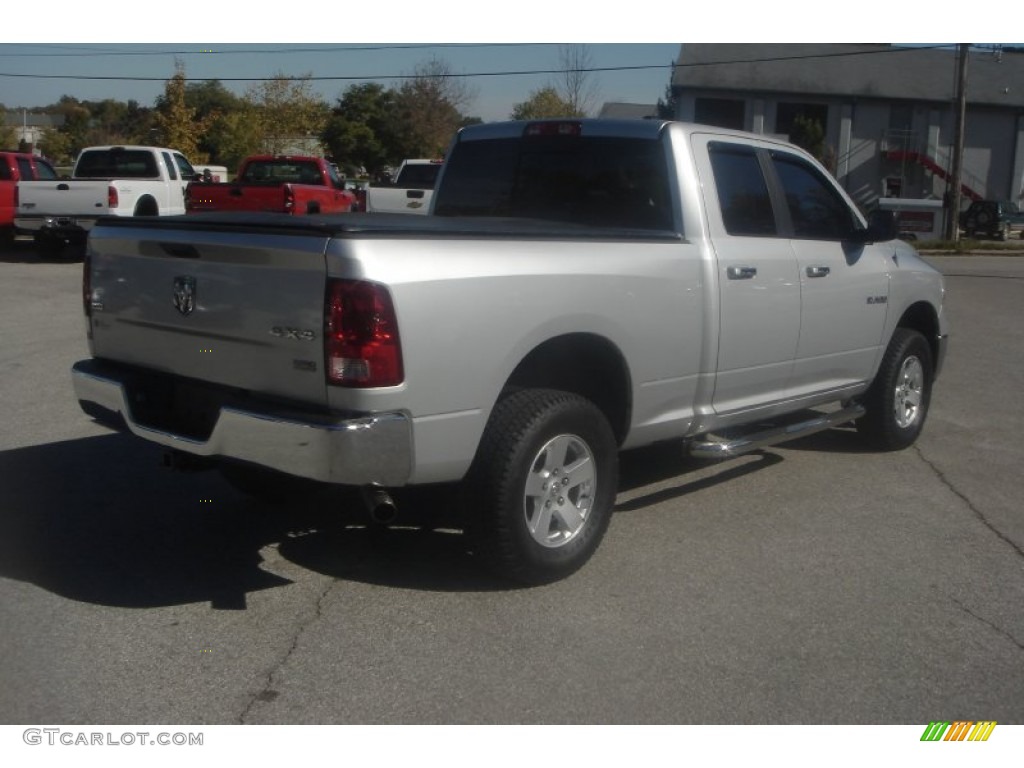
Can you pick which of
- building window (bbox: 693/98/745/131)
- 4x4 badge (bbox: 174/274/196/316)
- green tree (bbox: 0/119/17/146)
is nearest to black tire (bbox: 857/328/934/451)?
4x4 badge (bbox: 174/274/196/316)

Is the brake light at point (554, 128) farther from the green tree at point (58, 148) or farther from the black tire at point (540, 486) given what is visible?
the green tree at point (58, 148)

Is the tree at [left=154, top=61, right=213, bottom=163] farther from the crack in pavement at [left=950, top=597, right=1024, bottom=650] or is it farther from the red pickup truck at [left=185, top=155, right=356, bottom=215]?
the crack in pavement at [left=950, top=597, right=1024, bottom=650]

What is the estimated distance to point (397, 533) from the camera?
570 centimetres

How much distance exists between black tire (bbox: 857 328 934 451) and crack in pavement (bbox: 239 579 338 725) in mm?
4087

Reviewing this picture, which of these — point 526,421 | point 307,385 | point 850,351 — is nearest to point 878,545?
point 850,351

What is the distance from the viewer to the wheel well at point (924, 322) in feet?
25.3

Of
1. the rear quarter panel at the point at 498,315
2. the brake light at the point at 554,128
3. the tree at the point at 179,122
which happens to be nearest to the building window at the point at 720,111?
the tree at the point at 179,122

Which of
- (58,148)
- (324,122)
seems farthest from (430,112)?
(58,148)

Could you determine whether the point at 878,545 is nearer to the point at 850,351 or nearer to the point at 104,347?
the point at 850,351

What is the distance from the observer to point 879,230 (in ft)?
22.3

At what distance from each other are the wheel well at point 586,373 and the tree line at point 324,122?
3163 cm

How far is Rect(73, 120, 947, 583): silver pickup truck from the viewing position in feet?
13.7

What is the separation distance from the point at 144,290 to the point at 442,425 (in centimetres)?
150
